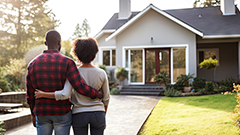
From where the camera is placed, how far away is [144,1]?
21609mm

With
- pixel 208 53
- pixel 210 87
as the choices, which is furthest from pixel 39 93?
pixel 208 53

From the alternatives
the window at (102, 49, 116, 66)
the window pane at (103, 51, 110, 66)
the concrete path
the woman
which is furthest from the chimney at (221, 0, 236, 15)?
the woman

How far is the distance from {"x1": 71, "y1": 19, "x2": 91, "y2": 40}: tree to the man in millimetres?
47145

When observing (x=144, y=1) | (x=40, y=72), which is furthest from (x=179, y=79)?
(x=144, y=1)

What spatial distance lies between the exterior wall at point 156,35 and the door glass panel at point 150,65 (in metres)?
0.56

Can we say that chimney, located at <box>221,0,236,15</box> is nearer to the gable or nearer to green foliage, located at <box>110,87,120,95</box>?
the gable

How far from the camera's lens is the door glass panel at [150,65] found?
13.3 meters

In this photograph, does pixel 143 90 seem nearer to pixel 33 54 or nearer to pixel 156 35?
pixel 156 35

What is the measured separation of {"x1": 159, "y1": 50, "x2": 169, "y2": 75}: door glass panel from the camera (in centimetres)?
1320

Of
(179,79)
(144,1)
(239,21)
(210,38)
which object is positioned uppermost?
(144,1)

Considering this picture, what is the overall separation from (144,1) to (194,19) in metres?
7.45

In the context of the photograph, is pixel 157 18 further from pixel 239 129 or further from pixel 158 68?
pixel 239 129

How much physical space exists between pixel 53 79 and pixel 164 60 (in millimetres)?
11496

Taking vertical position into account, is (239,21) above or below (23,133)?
above
